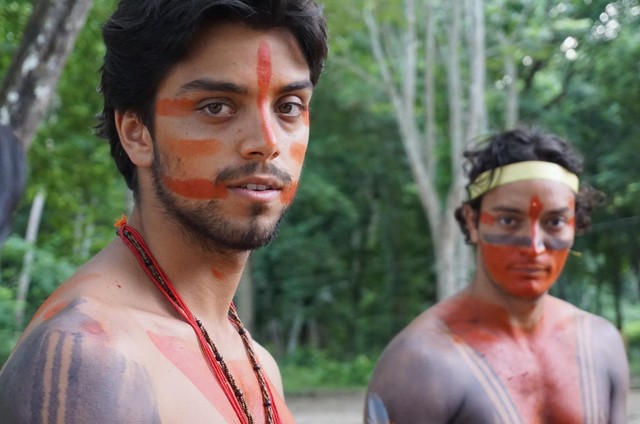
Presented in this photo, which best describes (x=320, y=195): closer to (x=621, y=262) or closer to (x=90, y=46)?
(x=621, y=262)

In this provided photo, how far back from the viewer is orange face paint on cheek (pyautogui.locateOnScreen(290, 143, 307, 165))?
1.90 m

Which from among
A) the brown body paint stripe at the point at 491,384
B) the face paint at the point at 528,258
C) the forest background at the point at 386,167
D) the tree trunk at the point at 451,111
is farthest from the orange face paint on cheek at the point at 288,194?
the tree trunk at the point at 451,111

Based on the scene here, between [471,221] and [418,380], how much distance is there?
2.95 feet

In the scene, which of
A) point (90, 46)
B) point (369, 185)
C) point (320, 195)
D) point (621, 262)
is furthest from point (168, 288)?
→ point (369, 185)

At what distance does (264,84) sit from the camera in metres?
1.85

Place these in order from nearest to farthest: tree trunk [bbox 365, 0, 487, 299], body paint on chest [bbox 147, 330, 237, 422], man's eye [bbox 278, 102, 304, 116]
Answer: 1. body paint on chest [bbox 147, 330, 237, 422]
2. man's eye [bbox 278, 102, 304, 116]
3. tree trunk [bbox 365, 0, 487, 299]

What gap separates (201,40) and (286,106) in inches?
9.3

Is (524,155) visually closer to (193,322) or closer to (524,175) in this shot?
(524,175)

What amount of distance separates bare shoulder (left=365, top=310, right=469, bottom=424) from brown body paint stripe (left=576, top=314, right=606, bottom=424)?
1.81 ft

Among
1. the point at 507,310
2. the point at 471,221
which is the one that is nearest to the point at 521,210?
the point at 471,221

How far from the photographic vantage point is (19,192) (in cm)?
247

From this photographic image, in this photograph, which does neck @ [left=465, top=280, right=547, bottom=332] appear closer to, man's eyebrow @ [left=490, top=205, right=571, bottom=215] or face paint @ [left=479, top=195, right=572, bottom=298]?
face paint @ [left=479, top=195, right=572, bottom=298]

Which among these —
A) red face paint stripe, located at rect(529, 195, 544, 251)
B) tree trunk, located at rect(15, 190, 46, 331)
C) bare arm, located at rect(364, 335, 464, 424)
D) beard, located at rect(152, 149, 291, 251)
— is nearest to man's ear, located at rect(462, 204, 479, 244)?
red face paint stripe, located at rect(529, 195, 544, 251)

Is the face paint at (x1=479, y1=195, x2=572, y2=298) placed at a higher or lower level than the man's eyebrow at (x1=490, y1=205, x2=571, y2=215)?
lower
